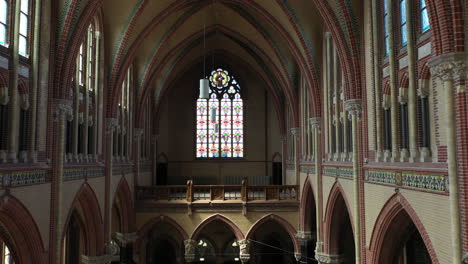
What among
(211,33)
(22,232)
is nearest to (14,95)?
(22,232)

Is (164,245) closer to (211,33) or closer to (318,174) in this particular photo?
(318,174)

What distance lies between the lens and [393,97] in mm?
11930

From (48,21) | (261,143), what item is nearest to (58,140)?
(48,21)

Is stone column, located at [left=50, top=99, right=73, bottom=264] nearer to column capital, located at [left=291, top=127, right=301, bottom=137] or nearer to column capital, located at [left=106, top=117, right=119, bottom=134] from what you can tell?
column capital, located at [left=106, top=117, right=119, bottom=134]

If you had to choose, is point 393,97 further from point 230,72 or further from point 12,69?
point 230,72

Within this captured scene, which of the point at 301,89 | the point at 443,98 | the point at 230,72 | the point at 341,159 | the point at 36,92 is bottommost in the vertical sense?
the point at 341,159

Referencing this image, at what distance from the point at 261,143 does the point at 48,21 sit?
22101 mm

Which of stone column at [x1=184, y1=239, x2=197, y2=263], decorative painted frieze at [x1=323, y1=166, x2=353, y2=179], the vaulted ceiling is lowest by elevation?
stone column at [x1=184, y1=239, x2=197, y2=263]

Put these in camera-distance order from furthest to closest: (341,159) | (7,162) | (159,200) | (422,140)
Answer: (159,200) → (341,159) → (7,162) → (422,140)

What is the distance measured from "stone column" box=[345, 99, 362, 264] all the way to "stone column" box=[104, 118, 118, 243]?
11.1 metres

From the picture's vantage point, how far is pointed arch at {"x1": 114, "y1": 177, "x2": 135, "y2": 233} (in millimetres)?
23203

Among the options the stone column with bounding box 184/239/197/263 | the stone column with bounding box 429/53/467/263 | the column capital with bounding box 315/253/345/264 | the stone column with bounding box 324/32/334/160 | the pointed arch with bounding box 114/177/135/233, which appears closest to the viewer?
the stone column with bounding box 429/53/467/263

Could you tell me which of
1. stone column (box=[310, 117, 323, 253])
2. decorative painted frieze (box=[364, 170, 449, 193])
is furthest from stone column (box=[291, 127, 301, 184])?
decorative painted frieze (box=[364, 170, 449, 193])

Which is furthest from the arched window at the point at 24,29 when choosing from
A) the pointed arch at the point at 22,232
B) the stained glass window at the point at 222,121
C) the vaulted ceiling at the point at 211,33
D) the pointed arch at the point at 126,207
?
the stained glass window at the point at 222,121
